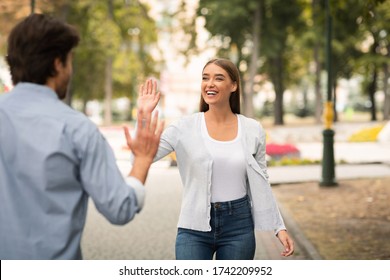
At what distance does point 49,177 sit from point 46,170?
24 mm

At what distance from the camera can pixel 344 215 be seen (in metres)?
10.3

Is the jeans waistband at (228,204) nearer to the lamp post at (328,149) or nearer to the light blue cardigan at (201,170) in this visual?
the light blue cardigan at (201,170)

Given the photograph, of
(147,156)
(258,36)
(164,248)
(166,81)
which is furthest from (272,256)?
(258,36)

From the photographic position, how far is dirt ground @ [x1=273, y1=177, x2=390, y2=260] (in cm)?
781

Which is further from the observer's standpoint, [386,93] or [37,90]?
[386,93]

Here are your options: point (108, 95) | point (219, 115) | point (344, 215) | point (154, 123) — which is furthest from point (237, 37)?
point (154, 123)

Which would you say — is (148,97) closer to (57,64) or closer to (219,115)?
(57,64)

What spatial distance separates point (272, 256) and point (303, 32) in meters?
38.4

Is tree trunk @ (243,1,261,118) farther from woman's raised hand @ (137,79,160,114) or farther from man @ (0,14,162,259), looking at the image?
man @ (0,14,162,259)

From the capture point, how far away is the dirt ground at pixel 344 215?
7.81m

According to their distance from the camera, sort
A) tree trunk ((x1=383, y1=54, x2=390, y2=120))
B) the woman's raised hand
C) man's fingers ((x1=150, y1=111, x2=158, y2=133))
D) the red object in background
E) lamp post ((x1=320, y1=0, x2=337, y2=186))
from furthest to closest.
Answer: tree trunk ((x1=383, y1=54, x2=390, y2=120)) < the red object in background < lamp post ((x1=320, y1=0, x2=337, y2=186)) < the woman's raised hand < man's fingers ((x1=150, y1=111, x2=158, y2=133))

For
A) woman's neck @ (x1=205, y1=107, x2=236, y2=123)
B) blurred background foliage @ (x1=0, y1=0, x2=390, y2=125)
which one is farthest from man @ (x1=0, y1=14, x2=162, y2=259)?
blurred background foliage @ (x1=0, y1=0, x2=390, y2=125)

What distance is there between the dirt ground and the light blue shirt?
215 inches

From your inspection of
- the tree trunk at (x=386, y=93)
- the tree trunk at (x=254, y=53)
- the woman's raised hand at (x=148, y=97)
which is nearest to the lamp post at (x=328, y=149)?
the woman's raised hand at (x=148, y=97)
